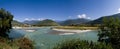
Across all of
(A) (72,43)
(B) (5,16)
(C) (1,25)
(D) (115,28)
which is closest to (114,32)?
(D) (115,28)

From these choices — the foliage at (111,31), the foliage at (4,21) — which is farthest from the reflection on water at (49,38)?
the foliage at (111,31)

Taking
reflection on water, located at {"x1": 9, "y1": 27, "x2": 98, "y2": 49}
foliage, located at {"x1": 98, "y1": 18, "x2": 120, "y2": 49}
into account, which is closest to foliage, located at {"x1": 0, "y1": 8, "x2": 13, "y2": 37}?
reflection on water, located at {"x1": 9, "y1": 27, "x2": 98, "y2": 49}

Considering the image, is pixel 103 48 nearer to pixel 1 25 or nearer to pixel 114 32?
pixel 114 32

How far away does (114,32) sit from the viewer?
4194 centimetres

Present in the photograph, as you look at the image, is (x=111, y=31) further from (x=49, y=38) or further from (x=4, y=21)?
(x=49, y=38)

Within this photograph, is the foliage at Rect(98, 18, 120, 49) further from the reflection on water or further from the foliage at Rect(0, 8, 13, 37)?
the foliage at Rect(0, 8, 13, 37)

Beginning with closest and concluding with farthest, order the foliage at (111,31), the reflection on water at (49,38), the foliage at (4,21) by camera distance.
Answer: the foliage at (111,31) < the reflection on water at (49,38) < the foliage at (4,21)

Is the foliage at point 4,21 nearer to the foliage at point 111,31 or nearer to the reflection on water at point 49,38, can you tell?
the reflection on water at point 49,38

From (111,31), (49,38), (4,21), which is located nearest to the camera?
(111,31)

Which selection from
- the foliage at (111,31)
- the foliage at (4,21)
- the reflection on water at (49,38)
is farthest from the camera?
the foliage at (4,21)

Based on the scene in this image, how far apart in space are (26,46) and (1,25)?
16.9 metres

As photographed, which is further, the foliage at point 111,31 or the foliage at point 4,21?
the foliage at point 4,21

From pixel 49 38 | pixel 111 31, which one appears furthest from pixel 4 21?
pixel 111 31

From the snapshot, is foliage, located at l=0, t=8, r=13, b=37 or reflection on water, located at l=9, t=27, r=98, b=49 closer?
reflection on water, located at l=9, t=27, r=98, b=49
